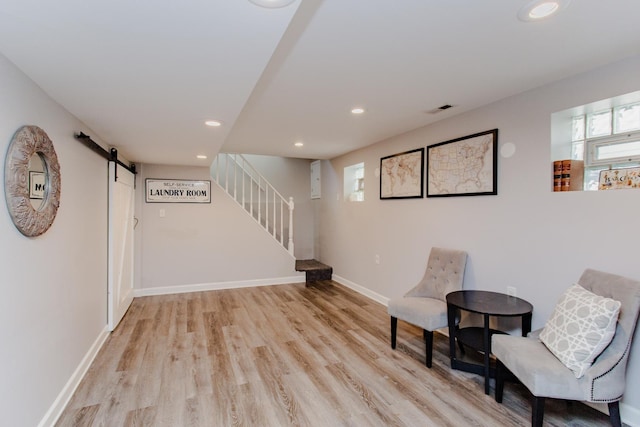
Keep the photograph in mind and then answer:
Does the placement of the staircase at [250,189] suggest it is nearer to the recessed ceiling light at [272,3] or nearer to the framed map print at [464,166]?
the framed map print at [464,166]

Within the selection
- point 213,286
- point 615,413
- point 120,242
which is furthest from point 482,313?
point 213,286

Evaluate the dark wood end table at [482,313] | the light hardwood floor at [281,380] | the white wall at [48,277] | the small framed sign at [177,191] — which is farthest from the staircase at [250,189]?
the dark wood end table at [482,313]

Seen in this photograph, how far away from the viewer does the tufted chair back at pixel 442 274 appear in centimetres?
300

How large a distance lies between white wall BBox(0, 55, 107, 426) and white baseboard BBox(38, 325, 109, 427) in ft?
0.12

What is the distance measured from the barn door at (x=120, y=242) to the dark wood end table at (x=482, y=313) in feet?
11.2

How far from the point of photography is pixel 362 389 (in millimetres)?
2338

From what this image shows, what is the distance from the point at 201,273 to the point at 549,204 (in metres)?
4.72

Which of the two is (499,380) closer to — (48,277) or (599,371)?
(599,371)

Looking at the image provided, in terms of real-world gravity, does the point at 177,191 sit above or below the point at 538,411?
above

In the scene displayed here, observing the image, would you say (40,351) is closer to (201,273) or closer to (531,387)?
(531,387)

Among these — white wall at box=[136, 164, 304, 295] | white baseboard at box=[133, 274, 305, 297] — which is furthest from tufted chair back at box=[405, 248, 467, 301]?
white wall at box=[136, 164, 304, 295]

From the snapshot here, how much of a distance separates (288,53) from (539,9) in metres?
1.26

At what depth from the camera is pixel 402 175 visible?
3920 millimetres

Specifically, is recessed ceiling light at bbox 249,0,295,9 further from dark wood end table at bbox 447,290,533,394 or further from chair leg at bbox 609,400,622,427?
chair leg at bbox 609,400,622,427
